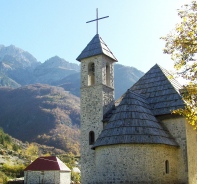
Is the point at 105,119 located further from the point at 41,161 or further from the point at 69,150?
the point at 69,150

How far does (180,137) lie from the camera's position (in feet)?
64.3

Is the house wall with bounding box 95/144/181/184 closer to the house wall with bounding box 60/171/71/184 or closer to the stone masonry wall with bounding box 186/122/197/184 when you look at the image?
the stone masonry wall with bounding box 186/122/197/184

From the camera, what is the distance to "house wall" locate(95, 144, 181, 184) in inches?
690

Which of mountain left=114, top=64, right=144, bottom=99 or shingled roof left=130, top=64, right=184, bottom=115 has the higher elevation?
mountain left=114, top=64, right=144, bottom=99

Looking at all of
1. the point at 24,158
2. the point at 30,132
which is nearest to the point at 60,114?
the point at 30,132

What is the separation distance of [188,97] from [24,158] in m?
46.3

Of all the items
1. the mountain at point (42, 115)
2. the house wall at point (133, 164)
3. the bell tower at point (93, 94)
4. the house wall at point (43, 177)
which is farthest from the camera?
the mountain at point (42, 115)

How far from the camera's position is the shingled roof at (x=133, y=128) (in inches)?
699

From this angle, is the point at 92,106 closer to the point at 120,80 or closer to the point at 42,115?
the point at 42,115

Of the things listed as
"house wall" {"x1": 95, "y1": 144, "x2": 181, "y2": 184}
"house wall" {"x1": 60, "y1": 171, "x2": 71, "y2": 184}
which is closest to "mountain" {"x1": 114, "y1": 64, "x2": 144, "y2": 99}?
"house wall" {"x1": 60, "y1": 171, "x2": 71, "y2": 184}

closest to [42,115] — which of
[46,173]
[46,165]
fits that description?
[46,165]

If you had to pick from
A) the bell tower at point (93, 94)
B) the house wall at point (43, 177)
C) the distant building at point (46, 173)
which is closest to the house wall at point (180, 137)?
the bell tower at point (93, 94)

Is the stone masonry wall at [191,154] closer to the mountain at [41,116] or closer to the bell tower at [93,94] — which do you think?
the bell tower at [93,94]

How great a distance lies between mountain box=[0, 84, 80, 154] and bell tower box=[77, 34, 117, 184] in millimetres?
79063
